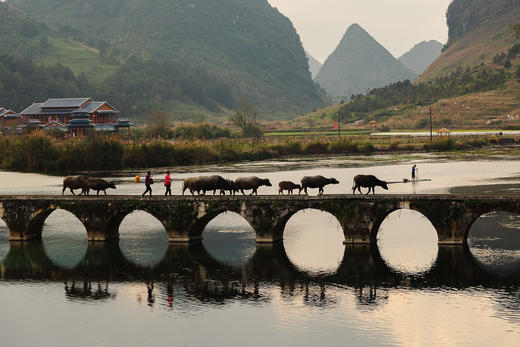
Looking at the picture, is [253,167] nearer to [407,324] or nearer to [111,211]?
[111,211]

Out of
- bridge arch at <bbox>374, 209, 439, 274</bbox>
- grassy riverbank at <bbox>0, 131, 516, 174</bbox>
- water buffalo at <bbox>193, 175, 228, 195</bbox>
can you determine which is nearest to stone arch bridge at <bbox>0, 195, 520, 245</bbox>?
bridge arch at <bbox>374, 209, 439, 274</bbox>

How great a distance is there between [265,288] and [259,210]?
10.9 meters

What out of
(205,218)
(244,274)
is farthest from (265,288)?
(205,218)

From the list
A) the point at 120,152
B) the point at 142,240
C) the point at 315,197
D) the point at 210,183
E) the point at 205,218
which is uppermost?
the point at 120,152

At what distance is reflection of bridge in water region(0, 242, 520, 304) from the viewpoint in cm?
5072

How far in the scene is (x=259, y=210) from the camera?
60781mm

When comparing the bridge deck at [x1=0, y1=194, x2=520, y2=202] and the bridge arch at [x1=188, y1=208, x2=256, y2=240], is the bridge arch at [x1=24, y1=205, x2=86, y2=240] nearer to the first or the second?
the bridge deck at [x1=0, y1=194, x2=520, y2=202]

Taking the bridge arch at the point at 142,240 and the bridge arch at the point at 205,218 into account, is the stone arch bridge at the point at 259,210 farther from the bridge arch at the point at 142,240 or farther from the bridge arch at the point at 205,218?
the bridge arch at the point at 142,240

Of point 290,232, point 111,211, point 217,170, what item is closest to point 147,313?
point 111,211

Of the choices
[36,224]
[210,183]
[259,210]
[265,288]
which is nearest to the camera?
[265,288]

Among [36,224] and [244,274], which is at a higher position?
[36,224]

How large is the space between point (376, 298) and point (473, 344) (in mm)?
9610

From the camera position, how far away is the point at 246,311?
151ft

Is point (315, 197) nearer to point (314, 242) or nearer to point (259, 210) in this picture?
point (259, 210)
